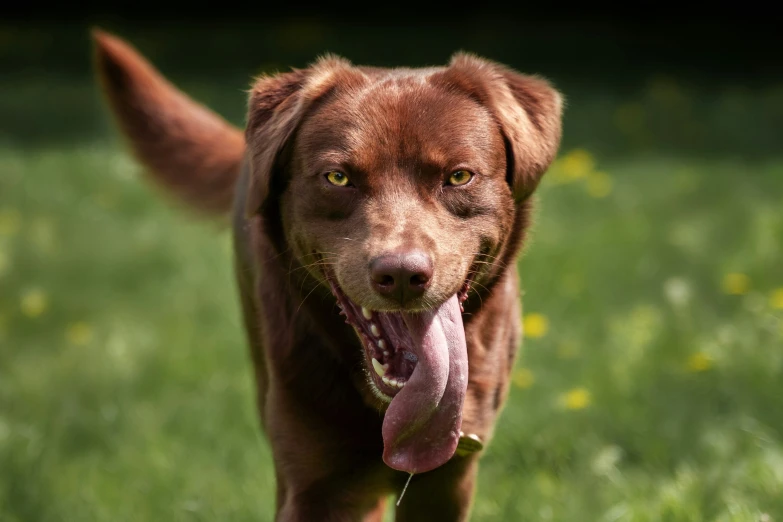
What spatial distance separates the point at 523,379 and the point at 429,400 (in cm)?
205

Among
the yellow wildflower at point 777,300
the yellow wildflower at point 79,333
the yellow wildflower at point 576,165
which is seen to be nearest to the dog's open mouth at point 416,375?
the yellow wildflower at point 777,300

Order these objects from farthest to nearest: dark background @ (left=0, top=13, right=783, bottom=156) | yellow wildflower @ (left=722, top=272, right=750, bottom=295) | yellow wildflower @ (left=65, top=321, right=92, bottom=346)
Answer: dark background @ (left=0, top=13, right=783, bottom=156) → yellow wildflower @ (left=65, top=321, right=92, bottom=346) → yellow wildflower @ (left=722, top=272, right=750, bottom=295)

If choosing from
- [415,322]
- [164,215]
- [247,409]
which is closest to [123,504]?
[247,409]

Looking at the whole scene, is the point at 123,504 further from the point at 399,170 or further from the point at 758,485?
the point at 758,485

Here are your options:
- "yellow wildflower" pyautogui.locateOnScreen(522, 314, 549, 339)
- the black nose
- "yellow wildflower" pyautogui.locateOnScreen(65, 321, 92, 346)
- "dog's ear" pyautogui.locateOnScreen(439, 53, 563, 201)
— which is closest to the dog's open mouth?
the black nose

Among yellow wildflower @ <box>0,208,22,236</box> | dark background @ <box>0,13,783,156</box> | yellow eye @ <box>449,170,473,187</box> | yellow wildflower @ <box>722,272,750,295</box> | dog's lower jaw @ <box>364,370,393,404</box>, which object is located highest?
yellow eye @ <box>449,170,473,187</box>

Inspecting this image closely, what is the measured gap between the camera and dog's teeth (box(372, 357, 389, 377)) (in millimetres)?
2746

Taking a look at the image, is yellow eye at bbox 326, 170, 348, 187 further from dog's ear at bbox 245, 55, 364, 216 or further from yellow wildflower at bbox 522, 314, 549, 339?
yellow wildflower at bbox 522, 314, 549, 339

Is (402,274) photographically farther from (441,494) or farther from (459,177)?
(441,494)

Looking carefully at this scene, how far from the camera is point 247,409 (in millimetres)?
4641

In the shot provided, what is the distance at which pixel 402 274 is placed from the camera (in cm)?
253

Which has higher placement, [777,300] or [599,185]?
[777,300]

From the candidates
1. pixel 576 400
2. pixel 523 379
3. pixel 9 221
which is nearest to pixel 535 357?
pixel 523 379

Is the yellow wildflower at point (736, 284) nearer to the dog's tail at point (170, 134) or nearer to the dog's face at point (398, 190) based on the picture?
the dog's tail at point (170, 134)
